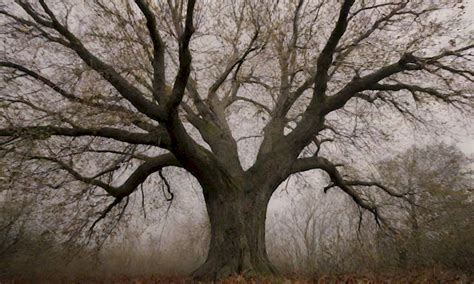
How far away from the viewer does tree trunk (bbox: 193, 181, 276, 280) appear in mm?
8742

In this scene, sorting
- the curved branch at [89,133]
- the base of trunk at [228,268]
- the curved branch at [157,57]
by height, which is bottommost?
the base of trunk at [228,268]

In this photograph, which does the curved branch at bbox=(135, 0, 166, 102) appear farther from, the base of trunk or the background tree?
the background tree

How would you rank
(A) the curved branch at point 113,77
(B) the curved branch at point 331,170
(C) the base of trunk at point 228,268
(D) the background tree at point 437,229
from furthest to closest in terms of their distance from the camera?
(D) the background tree at point 437,229
(B) the curved branch at point 331,170
(C) the base of trunk at point 228,268
(A) the curved branch at point 113,77

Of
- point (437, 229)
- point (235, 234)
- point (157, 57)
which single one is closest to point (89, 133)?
point (157, 57)

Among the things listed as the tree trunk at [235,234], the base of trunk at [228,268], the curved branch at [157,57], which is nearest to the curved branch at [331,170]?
the tree trunk at [235,234]

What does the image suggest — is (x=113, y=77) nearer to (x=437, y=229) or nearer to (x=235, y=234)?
(x=235, y=234)

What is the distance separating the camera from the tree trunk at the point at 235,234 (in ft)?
28.7

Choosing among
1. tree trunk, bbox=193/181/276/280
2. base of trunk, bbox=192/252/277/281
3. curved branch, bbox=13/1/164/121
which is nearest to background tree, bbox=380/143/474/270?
tree trunk, bbox=193/181/276/280

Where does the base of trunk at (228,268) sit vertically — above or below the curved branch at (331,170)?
below

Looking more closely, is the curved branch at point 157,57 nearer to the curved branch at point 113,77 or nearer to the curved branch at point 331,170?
the curved branch at point 113,77

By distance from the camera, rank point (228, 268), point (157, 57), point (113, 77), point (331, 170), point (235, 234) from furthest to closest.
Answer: point (331, 170) → point (235, 234) → point (228, 268) → point (113, 77) → point (157, 57)

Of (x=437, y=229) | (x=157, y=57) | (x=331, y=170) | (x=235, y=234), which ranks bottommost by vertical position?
(x=235, y=234)

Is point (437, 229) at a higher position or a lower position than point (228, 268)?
higher

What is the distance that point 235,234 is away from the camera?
9.04 meters
